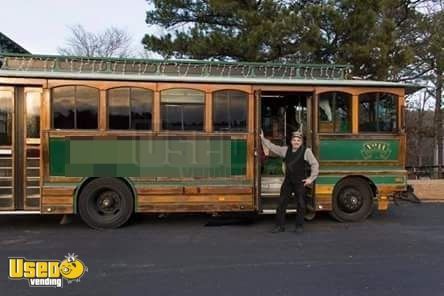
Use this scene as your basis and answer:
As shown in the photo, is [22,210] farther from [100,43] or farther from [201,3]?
[100,43]

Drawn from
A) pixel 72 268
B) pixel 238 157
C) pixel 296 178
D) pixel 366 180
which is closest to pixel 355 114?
pixel 366 180

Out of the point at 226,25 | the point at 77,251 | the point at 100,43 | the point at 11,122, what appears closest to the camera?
the point at 77,251

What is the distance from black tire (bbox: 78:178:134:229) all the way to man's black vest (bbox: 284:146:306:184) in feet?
9.23

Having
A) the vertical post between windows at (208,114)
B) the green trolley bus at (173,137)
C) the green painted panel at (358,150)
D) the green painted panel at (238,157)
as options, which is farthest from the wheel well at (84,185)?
the green painted panel at (358,150)

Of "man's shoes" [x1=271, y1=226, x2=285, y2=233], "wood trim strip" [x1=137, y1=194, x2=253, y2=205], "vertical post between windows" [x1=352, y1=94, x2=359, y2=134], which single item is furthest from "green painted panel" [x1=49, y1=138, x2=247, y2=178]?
"vertical post between windows" [x1=352, y1=94, x2=359, y2=134]

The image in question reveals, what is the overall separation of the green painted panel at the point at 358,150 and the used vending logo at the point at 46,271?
4.97 meters

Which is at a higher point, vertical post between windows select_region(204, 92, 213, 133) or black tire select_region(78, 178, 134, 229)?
vertical post between windows select_region(204, 92, 213, 133)

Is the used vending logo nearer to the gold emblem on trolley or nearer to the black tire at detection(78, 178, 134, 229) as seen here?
the black tire at detection(78, 178, 134, 229)

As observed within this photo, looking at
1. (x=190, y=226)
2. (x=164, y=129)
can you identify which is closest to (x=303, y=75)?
(x=164, y=129)

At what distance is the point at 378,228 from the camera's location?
9.30 m

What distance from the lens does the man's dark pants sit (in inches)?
347

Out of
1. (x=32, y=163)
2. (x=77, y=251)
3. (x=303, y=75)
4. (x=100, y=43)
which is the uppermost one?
(x=100, y=43)

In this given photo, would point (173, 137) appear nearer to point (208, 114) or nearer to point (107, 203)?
point (208, 114)

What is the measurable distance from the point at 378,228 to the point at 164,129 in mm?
4292
